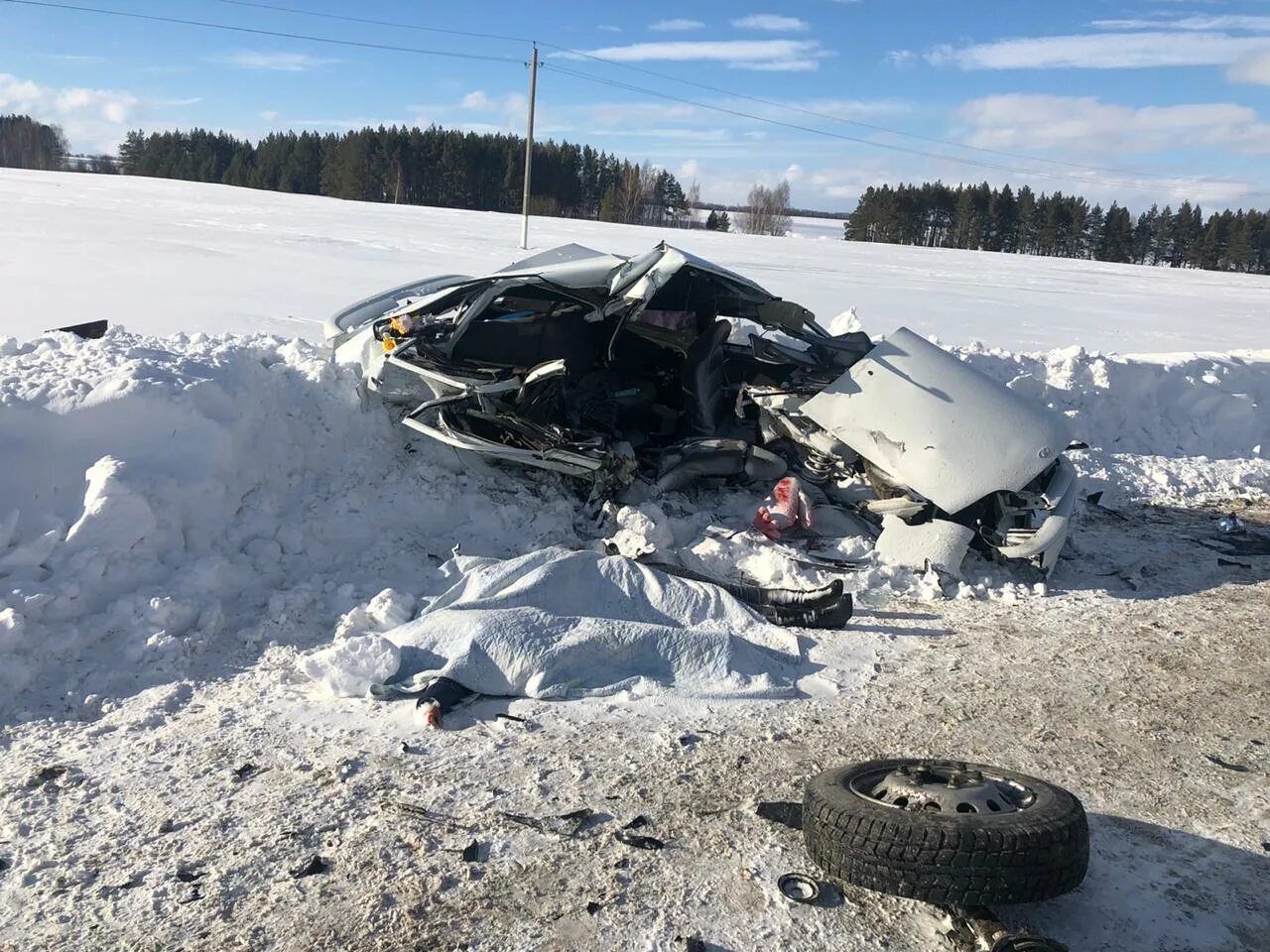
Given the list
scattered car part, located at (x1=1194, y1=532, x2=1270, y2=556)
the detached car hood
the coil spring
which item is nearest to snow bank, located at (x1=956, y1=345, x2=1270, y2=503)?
scattered car part, located at (x1=1194, y1=532, x2=1270, y2=556)

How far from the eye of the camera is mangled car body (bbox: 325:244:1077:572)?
6180 mm

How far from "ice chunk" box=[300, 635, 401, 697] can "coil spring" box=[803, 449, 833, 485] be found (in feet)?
11.6

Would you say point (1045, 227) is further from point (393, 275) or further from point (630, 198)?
point (393, 275)

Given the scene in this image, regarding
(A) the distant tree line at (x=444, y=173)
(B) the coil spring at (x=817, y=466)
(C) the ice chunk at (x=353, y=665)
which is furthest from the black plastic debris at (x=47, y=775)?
(A) the distant tree line at (x=444, y=173)

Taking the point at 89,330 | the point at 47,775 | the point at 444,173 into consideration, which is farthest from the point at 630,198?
the point at 47,775

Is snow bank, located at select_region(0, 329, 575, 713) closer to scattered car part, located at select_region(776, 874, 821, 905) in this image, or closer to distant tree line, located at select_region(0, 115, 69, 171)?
scattered car part, located at select_region(776, 874, 821, 905)

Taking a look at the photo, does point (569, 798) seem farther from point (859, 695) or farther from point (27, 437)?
point (27, 437)

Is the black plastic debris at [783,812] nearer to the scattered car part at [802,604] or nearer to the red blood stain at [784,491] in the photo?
the scattered car part at [802,604]

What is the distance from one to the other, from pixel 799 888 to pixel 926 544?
338cm

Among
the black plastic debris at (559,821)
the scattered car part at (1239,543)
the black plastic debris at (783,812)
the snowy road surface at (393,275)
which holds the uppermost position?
the snowy road surface at (393,275)

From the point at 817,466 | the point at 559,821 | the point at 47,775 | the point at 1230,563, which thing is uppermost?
the point at 817,466

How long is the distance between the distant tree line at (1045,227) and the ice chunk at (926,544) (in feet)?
187

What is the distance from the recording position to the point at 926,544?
606cm

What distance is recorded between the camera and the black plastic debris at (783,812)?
11.3 feet
